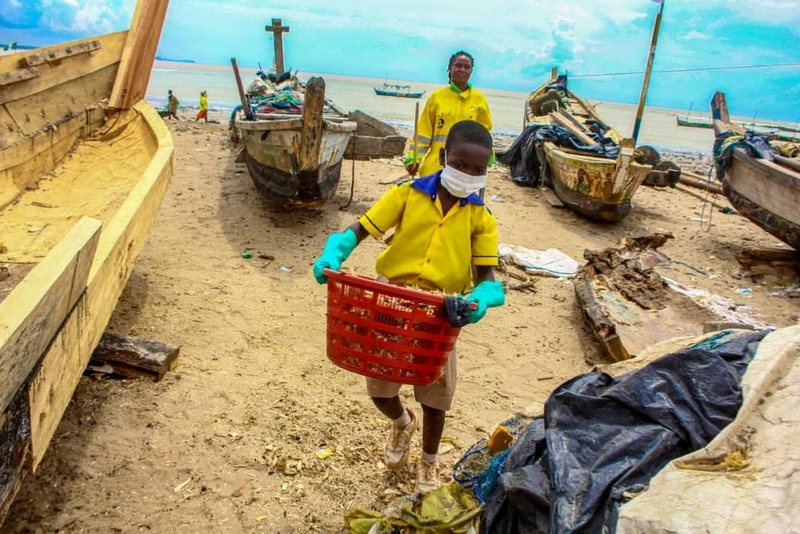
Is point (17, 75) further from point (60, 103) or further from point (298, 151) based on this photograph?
point (298, 151)

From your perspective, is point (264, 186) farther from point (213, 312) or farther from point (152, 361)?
point (152, 361)

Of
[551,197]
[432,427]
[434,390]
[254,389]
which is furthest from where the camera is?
[551,197]

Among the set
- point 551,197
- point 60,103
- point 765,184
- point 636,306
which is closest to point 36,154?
point 60,103

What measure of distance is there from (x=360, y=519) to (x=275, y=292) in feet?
9.80

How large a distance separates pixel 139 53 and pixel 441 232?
5.86m

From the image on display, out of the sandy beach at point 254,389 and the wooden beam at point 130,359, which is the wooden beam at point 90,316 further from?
the sandy beach at point 254,389

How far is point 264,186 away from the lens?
662 cm

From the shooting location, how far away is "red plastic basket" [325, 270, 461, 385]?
183 centimetres

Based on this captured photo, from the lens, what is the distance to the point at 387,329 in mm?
1877

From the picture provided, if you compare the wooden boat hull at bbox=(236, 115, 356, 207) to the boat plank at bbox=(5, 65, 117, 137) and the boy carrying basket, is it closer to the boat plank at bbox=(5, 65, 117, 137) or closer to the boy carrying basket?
the boat plank at bbox=(5, 65, 117, 137)

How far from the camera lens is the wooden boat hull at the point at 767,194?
6.27m

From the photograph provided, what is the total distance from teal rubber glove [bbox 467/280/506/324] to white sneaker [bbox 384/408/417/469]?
2.90 feet

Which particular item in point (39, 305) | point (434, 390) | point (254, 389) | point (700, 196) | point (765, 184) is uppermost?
point (39, 305)

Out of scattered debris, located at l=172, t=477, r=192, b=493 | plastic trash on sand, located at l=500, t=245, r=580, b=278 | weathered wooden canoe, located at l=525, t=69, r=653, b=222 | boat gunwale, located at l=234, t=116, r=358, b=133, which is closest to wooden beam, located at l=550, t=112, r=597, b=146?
weathered wooden canoe, located at l=525, t=69, r=653, b=222
